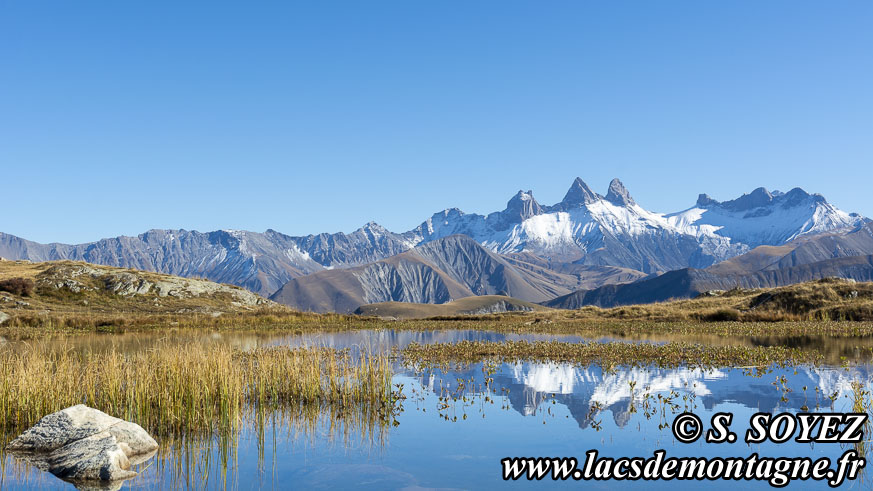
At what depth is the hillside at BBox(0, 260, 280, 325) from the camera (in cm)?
8106

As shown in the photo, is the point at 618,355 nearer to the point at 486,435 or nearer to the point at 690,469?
the point at 486,435

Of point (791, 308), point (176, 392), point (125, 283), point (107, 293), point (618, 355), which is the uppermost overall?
point (125, 283)

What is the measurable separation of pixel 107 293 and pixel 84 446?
Result: 88674 millimetres

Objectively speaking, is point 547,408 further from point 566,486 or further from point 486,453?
point 566,486

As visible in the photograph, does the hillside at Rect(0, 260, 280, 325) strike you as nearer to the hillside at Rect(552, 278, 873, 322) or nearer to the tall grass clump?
the tall grass clump

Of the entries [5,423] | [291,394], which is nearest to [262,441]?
[291,394]

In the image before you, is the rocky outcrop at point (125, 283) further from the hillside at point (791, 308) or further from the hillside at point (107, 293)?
the hillside at point (791, 308)

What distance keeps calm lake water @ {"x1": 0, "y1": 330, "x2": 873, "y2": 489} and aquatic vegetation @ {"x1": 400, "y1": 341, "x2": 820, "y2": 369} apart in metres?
3.42

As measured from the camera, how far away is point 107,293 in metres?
92.5

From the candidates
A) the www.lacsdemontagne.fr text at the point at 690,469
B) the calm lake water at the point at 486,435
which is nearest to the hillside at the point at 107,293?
the calm lake water at the point at 486,435

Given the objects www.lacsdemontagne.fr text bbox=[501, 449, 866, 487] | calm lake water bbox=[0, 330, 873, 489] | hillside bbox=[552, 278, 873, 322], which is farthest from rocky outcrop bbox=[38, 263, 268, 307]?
www.lacsdemontagne.fr text bbox=[501, 449, 866, 487]

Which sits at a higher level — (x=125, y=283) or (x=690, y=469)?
(x=125, y=283)

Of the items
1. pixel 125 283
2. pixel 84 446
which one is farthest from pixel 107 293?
pixel 84 446

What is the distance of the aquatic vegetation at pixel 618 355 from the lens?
29938mm
